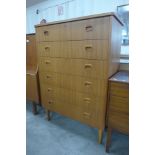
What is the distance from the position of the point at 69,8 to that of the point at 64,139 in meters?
2.08

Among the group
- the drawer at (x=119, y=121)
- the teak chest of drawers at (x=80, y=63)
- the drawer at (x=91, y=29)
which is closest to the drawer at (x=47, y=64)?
the teak chest of drawers at (x=80, y=63)

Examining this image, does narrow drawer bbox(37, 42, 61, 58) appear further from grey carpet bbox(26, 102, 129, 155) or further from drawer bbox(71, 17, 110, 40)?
grey carpet bbox(26, 102, 129, 155)

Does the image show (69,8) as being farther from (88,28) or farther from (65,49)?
(88,28)

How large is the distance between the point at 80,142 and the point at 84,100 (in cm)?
51

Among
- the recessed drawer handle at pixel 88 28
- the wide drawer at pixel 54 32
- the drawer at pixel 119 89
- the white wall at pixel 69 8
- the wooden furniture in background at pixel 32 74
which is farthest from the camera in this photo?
the wooden furniture in background at pixel 32 74

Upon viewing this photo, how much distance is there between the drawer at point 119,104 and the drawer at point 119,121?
44mm

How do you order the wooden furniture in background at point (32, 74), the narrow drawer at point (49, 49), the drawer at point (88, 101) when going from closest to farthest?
the drawer at point (88, 101) → the narrow drawer at point (49, 49) → the wooden furniture in background at point (32, 74)

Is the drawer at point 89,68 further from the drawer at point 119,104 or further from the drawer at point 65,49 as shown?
the drawer at point 119,104

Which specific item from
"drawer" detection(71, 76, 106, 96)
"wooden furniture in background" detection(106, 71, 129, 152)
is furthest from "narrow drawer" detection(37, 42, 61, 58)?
"wooden furniture in background" detection(106, 71, 129, 152)

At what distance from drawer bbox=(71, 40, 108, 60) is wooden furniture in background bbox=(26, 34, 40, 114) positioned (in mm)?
851

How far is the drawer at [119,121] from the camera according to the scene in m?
1.37

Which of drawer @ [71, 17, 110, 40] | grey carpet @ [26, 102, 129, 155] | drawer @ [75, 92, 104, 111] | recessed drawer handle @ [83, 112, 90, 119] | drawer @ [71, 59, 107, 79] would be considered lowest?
grey carpet @ [26, 102, 129, 155]

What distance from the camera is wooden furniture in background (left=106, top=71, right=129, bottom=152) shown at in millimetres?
1340
